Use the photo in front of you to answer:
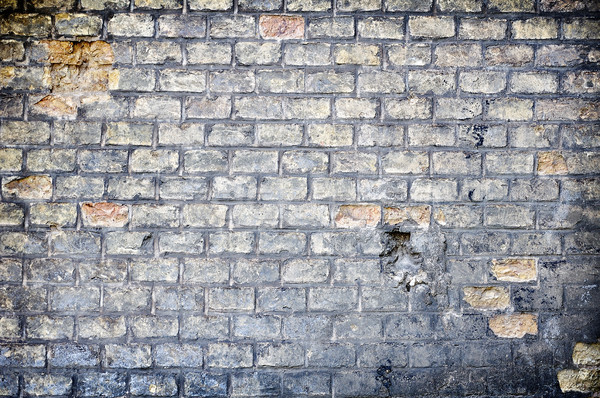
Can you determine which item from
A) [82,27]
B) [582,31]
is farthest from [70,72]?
[582,31]

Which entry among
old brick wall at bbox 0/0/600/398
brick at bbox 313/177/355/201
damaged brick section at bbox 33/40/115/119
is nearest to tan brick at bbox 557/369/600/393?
old brick wall at bbox 0/0/600/398

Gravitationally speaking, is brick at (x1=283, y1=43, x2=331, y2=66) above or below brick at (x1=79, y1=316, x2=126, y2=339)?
above

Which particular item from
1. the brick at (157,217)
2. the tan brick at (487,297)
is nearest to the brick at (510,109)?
the tan brick at (487,297)

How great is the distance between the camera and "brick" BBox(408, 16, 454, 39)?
204 centimetres

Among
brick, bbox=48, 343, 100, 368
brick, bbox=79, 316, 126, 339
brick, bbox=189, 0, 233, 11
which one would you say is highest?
brick, bbox=189, 0, 233, 11

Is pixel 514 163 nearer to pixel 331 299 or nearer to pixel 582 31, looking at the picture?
pixel 582 31

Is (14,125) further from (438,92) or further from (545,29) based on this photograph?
(545,29)

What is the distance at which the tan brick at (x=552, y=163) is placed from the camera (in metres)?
→ 2.04

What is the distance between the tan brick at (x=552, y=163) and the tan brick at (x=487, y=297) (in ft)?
1.91

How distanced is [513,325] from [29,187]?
231cm

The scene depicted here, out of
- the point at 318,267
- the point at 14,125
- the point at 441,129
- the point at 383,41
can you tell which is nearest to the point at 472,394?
the point at 318,267

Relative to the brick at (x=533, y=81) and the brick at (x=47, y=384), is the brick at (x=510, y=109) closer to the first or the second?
the brick at (x=533, y=81)

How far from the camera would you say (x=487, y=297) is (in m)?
2.03

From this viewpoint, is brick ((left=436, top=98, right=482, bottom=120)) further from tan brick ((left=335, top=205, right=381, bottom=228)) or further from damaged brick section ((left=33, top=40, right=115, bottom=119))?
damaged brick section ((left=33, top=40, right=115, bottom=119))
